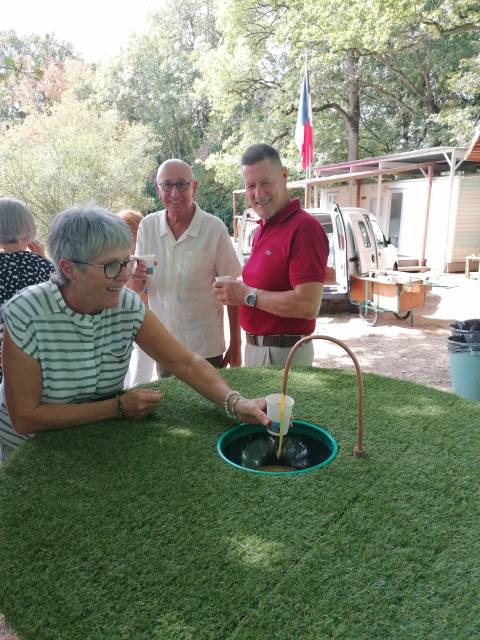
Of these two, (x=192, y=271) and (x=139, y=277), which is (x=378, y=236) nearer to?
(x=192, y=271)

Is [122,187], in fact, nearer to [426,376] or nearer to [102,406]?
[426,376]

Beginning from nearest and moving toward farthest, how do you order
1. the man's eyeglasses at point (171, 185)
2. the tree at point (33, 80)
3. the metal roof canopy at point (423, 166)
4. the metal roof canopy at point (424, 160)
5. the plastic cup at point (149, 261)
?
the plastic cup at point (149, 261) < the man's eyeglasses at point (171, 185) < the metal roof canopy at point (424, 160) < the metal roof canopy at point (423, 166) < the tree at point (33, 80)

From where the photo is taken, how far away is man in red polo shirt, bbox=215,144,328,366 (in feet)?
7.52

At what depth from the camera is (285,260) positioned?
2.37 meters

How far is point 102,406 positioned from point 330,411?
0.91 metres

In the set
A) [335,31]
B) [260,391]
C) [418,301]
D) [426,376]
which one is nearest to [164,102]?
[335,31]

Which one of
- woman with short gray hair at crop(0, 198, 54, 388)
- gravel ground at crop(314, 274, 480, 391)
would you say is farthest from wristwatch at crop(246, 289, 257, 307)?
gravel ground at crop(314, 274, 480, 391)

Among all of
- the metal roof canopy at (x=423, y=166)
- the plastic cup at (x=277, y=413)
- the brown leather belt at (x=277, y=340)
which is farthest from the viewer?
the metal roof canopy at (x=423, y=166)

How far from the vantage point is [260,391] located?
84.4 inches

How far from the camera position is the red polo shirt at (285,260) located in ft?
7.49

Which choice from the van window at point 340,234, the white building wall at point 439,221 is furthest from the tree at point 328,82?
the van window at point 340,234

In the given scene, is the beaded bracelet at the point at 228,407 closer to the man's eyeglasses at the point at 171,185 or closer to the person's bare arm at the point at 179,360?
the person's bare arm at the point at 179,360

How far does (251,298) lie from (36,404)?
1149 mm

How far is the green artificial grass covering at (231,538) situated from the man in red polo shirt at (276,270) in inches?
30.3
